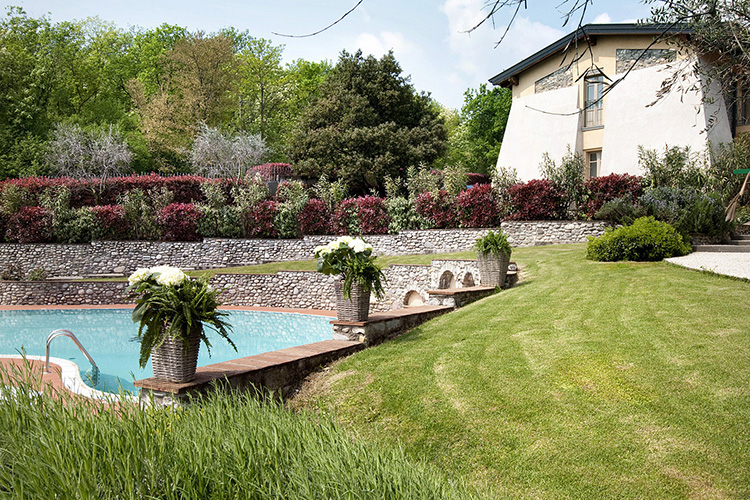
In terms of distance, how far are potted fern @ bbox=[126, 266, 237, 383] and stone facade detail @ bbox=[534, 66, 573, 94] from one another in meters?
19.9

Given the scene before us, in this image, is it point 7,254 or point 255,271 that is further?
point 7,254

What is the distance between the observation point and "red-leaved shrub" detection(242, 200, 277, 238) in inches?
811

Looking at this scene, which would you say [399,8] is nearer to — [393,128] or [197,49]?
[393,128]

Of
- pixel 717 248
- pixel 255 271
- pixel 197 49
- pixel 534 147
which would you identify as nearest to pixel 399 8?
pixel 717 248

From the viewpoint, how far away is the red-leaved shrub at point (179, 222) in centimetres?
2083

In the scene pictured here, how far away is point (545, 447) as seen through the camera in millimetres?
3871

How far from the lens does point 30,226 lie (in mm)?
20656

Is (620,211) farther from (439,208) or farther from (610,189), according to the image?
(439,208)

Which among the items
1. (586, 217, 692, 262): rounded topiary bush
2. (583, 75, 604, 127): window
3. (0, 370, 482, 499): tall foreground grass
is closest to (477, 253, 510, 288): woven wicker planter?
(586, 217, 692, 262): rounded topiary bush

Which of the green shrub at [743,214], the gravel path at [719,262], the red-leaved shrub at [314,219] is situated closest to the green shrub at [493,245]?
the gravel path at [719,262]

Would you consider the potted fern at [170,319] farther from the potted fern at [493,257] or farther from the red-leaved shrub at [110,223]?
the red-leaved shrub at [110,223]

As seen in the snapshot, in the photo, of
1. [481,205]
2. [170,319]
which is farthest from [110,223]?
[170,319]

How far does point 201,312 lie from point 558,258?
996cm

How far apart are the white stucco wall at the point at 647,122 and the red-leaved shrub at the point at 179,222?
16378 millimetres
